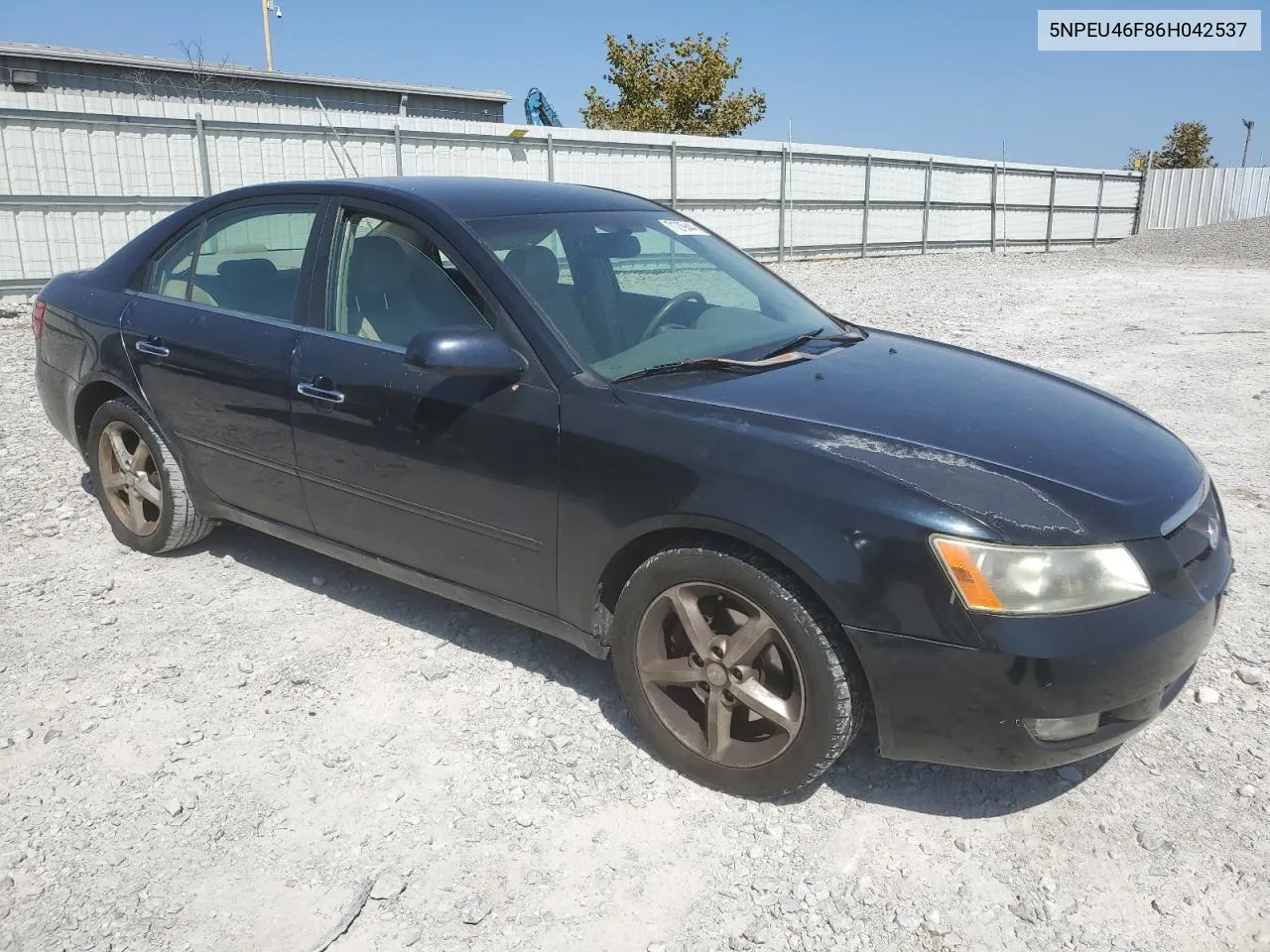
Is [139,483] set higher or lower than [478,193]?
lower

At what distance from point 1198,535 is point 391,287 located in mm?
2582

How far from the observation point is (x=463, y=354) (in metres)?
2.82

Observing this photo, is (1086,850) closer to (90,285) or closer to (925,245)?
(90,285)

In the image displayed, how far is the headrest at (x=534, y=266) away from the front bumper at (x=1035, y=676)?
1.50 meters

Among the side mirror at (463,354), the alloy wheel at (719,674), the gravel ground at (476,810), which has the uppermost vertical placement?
the side mirror at (463,354)

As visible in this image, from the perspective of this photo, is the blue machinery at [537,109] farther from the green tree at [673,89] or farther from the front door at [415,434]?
the front door at [415,434]

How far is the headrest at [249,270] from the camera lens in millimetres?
3773

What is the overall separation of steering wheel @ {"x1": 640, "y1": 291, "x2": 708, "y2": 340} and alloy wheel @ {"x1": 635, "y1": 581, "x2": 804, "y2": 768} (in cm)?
96

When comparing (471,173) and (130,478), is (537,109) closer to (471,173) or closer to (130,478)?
(471,173)

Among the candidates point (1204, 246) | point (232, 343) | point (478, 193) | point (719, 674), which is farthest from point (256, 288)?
point (1204, 246)

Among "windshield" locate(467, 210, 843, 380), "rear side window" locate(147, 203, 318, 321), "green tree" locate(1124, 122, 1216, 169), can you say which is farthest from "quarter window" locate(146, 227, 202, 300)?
"green tree" locate(1124, 122, 1216, 169)

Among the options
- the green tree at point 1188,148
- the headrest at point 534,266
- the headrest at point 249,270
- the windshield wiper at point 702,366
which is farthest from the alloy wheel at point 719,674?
the green tree at point 1188,148

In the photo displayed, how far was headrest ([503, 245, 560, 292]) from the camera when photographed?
3.13 metres

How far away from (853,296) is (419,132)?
6874 millimetres
